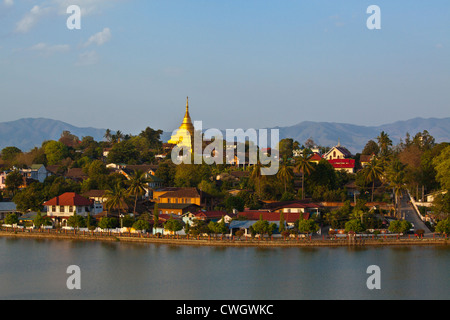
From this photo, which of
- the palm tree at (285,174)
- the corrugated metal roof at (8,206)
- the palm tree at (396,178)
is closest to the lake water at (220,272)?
the palm tree at (396,178)

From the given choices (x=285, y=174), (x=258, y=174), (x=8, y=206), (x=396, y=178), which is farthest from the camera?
(x=258, y=174)

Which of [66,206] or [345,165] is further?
[345,165]

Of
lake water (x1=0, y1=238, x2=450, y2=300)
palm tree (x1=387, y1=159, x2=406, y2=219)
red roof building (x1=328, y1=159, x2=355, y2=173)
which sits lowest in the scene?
lake water (x1=0, y1=238, x2=450, y2=300)

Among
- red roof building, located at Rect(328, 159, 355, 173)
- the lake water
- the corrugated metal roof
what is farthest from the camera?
red roof building, located at Rect(328, 159, 355, 173)

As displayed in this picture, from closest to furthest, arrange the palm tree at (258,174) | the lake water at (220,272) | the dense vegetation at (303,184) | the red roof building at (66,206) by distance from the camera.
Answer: the lake water at (220,272) < the dense vegetation at (303,184) < the red roof building at (66,206) < the palm tree at (258,174)

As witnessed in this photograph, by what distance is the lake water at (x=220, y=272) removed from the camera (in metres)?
23.4

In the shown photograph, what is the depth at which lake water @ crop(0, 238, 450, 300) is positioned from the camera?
2335 centimetres

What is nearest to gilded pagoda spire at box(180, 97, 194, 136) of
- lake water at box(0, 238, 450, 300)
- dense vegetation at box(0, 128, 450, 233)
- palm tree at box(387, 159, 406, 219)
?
dense vegetation at box(0, 128, 450, 233)

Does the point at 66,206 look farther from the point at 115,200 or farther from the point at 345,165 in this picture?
the point at 345,165

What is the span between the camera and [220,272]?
2669 centimetres

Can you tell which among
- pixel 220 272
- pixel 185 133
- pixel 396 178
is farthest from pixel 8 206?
pixel 185 133

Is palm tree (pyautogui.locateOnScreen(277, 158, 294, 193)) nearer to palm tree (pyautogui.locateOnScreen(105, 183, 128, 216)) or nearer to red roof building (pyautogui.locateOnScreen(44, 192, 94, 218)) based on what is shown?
palm tree (pyautogui.locateOnScreen(105, 183, 128, 216))

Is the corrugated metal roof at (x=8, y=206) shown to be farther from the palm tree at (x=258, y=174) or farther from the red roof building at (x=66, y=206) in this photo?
the palm tree at (x=258, y=174)
